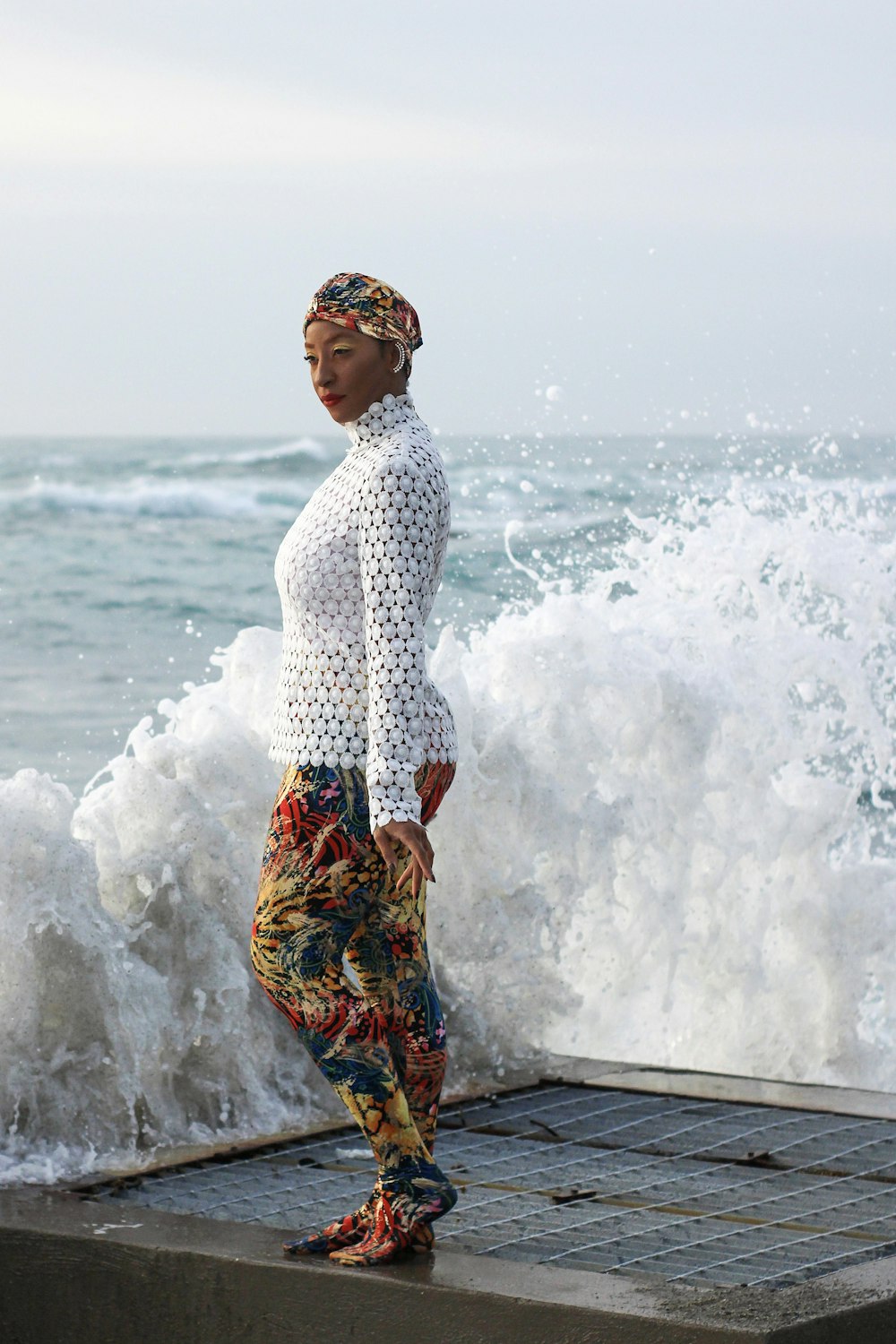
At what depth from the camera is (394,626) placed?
3.17 metres

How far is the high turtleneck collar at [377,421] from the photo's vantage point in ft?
11.1

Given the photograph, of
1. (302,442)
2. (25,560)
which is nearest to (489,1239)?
(25,560)

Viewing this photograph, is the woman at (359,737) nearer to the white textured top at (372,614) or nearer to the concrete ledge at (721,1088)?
the white textured top at (372,614)

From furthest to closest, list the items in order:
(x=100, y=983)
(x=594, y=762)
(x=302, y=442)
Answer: (x=302, y=442), (x=594, y=762), (x=100, y=983)

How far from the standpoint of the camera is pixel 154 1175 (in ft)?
14.0

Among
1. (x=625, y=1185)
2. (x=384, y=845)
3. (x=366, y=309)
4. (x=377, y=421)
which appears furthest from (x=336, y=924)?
(x=625, y=1185)

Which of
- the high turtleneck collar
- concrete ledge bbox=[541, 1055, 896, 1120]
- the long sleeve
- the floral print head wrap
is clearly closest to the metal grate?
concrete ledge bbox=[541, 1055, 896, 1120]

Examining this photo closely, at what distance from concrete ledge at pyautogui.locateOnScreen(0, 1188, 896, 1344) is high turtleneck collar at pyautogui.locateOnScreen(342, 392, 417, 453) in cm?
142

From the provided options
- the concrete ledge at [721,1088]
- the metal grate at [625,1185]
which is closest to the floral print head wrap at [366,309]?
the metal grate at [625,1185]

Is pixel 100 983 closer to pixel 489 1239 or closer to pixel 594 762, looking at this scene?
pixel 489 1239

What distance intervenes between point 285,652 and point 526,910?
2.61 metres

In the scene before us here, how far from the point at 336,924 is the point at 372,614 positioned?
0.54 meters

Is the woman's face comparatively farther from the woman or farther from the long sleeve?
the long sleeve

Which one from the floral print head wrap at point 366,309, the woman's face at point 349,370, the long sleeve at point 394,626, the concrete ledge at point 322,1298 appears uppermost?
the floral print head wrap at point 366,309
